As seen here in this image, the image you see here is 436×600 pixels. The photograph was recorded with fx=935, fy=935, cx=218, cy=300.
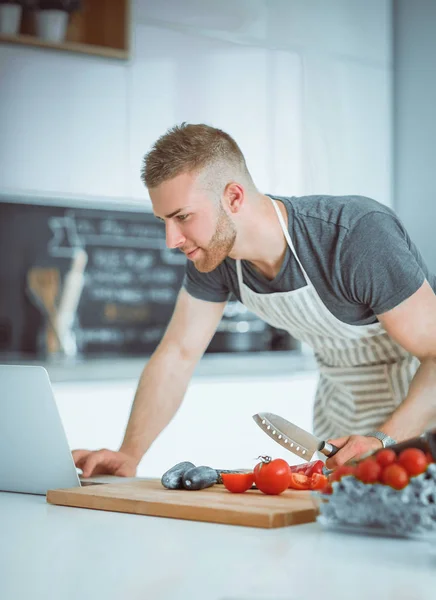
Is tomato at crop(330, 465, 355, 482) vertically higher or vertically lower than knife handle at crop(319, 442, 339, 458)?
higher

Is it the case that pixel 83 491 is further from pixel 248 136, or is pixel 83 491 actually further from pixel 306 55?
pixel 306 55

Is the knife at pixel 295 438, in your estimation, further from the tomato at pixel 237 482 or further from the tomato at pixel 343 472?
the tomato at pixel 343 472

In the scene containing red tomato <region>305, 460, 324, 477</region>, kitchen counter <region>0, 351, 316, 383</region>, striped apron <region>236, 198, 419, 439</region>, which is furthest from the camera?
kitchen counter <region>0, 351, 316, 383</region>

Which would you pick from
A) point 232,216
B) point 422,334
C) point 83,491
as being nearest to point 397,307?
point 422,334

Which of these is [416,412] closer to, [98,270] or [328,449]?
→ [328,449]

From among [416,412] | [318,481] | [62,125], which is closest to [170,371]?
[416,412]

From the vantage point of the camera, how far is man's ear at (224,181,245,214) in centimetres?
210

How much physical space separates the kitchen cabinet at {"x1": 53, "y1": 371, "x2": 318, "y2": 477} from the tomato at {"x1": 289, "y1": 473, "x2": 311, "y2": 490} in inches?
76.4

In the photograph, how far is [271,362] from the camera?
4.08 metres

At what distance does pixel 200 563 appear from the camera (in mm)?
1096

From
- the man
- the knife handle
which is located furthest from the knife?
the man

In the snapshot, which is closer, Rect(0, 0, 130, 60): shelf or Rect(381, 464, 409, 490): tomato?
Rect(381, 464, 409, 490): tomato

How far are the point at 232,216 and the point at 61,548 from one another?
3.53 ft

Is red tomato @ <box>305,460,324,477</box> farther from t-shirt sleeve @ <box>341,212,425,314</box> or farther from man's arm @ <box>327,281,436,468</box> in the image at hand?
t-shirt sleeve @ <box>341,212,425,314</box>
